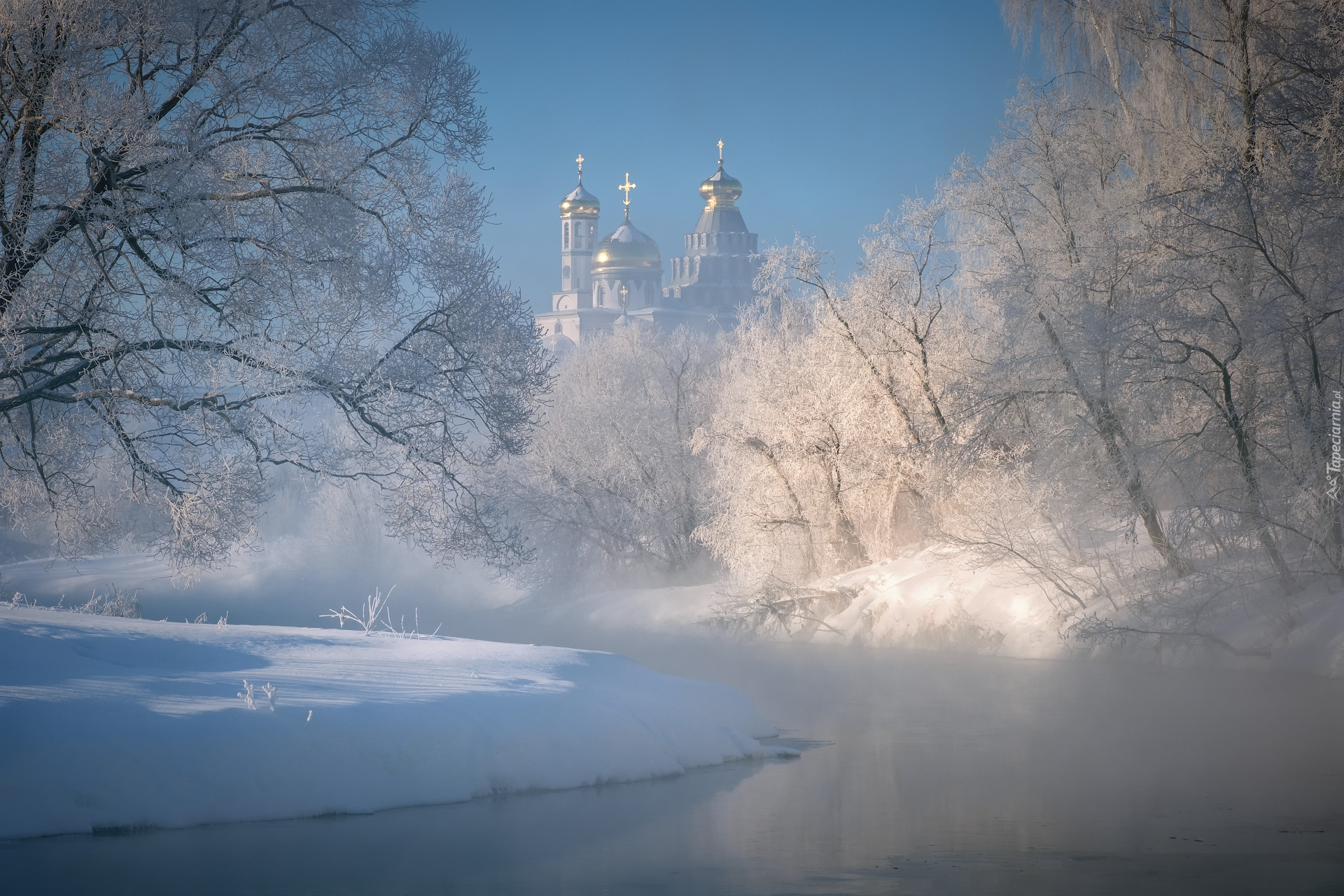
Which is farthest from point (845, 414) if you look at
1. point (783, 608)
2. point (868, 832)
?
point (868, 832)

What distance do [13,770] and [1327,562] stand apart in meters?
15.0

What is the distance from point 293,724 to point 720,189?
124085 mm

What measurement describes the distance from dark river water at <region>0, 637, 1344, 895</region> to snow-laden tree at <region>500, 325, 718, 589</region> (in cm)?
2028

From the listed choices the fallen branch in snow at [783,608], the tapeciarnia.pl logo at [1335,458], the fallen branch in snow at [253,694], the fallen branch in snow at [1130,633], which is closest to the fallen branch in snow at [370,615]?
the fallen branch in snow at [253,694]

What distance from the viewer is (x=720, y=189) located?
127 meters

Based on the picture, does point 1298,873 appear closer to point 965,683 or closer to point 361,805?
point 361,805

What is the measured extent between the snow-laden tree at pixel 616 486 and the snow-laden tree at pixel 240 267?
1991 centimetres

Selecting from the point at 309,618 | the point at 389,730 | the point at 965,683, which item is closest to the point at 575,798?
the point at 389,730

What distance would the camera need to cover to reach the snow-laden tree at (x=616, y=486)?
31672 millimetres

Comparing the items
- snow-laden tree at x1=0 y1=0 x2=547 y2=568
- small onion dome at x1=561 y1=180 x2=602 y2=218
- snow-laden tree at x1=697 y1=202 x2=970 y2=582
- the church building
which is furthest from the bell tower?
snow-laden tree at x1=0 y1=0 x2=547 y2=568

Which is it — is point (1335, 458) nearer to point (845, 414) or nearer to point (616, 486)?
point (845, 414)

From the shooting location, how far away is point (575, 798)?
24.8 feet

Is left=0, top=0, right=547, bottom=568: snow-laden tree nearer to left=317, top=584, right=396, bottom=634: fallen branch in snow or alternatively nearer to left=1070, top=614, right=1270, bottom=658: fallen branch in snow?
left=317, top=584, right=396, bottom=634: fallen branch in snow

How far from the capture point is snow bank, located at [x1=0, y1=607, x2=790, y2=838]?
6223 millimetres
